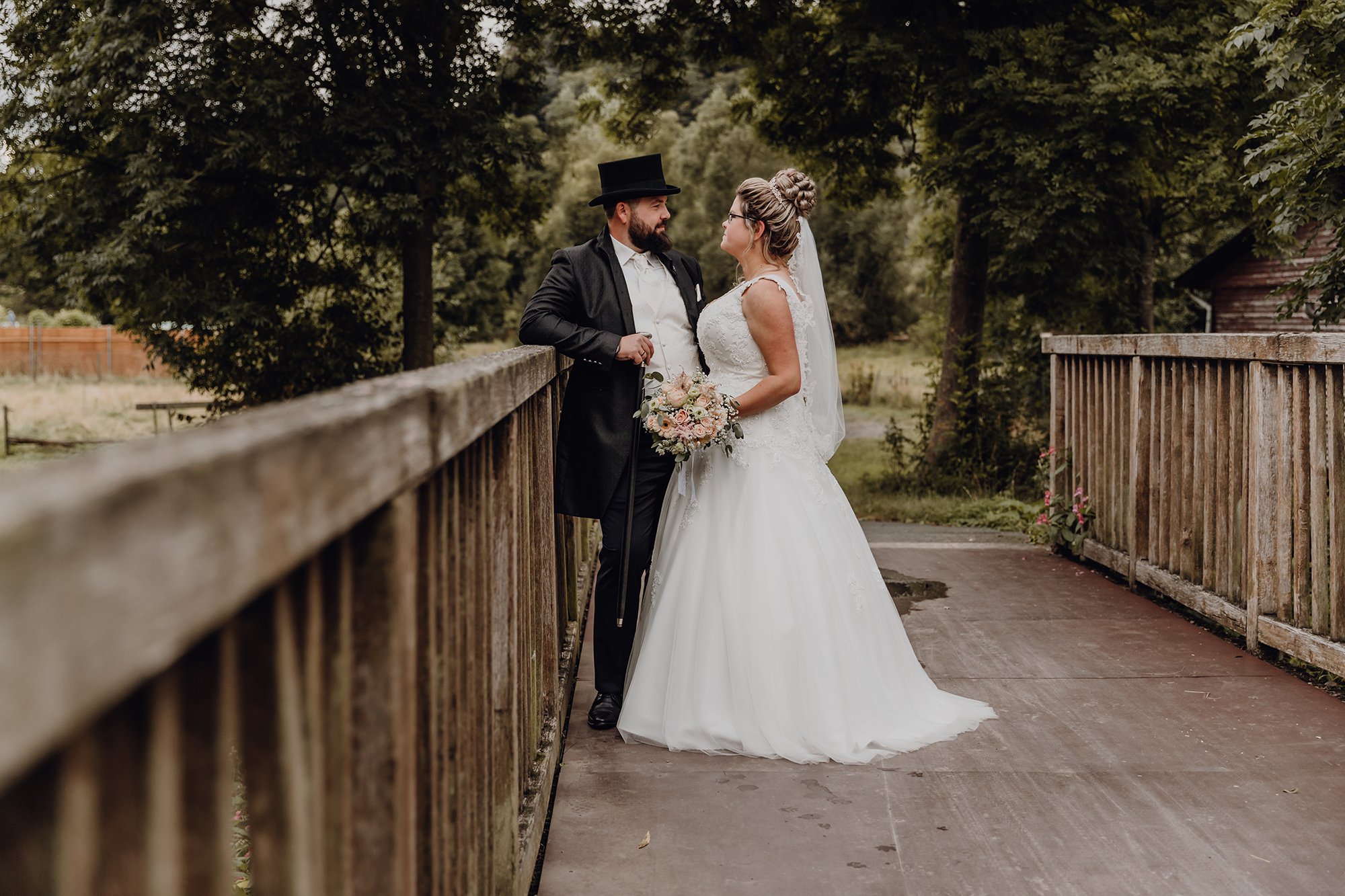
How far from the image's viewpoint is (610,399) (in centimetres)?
445

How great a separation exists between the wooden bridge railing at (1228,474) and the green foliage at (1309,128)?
1.01 m

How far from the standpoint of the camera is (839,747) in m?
4.03

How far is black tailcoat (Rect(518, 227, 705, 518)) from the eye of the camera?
446cm

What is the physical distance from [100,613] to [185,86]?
1596 centimetres

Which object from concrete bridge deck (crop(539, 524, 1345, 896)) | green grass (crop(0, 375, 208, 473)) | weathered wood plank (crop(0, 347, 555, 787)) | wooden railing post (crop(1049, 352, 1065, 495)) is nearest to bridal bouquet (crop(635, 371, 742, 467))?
concrete bridge deck (crop(539, 524, 1345, 896))

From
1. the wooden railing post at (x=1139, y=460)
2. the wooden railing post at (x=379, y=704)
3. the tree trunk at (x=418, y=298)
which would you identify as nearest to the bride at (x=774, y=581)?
the wooden railing post at (x=1139, y=460)

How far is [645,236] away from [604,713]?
1906mm

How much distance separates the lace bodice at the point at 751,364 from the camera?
4.61 m

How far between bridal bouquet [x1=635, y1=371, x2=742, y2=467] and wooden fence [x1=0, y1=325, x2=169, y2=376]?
41.5 m

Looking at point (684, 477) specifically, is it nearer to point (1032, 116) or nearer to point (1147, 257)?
point (1032, 116)

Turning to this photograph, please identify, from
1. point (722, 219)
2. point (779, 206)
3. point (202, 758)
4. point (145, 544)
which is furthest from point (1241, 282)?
point (145, 544)

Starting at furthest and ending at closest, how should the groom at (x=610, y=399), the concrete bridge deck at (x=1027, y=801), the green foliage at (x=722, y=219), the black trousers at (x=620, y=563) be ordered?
1. the green foliage at (x=722, y=219)
2. the black trousers at (x=620, y=563)
3. the groom at (x=610, y=399)
4. the concrete bridge deck at (x=1027, y=801)

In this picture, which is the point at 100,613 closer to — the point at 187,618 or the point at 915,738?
the point at 187,618

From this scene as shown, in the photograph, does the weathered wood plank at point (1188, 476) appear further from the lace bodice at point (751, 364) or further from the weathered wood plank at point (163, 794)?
the weathered wood plank at point (163, 794)
